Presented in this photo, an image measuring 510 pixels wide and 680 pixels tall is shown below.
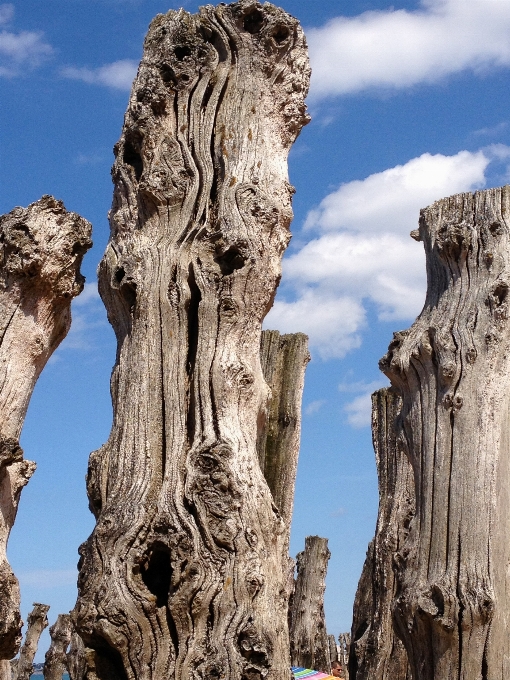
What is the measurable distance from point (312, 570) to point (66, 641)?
5056 millimetres

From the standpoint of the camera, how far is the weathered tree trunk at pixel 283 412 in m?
6.34

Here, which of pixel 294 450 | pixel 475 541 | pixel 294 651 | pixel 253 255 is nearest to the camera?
pixel 253 255

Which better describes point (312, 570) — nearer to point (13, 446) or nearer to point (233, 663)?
point (13, 446)

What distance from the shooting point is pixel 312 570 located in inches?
666

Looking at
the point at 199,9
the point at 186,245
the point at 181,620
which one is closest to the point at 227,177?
the point at 186,245

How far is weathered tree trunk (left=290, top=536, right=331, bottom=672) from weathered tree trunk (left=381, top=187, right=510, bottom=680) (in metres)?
11.2

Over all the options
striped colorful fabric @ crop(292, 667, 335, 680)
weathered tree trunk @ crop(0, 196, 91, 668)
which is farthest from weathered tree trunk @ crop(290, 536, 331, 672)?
weathered tree trunk @ crop(0, 196, 91, 668)

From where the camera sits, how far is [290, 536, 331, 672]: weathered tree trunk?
1609 centimetres

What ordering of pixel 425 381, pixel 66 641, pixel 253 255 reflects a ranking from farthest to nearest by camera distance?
pixel 66 641 → pixel 425 381 → pixel 253 255

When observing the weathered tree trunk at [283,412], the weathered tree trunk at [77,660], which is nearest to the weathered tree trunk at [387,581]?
the weathered tree trunk at [283,412]

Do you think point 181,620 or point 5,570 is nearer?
point 181,620

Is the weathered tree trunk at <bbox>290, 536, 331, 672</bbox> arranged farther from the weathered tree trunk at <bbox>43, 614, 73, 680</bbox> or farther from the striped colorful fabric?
the weathered tree trunk at <bbox>43, 614, 73, 680</bbox>

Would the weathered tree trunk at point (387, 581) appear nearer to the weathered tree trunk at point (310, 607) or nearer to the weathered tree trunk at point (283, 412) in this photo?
the weathered tree trunk at point (283, 412)

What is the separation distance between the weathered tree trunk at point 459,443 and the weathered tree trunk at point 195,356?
4.75 ft
